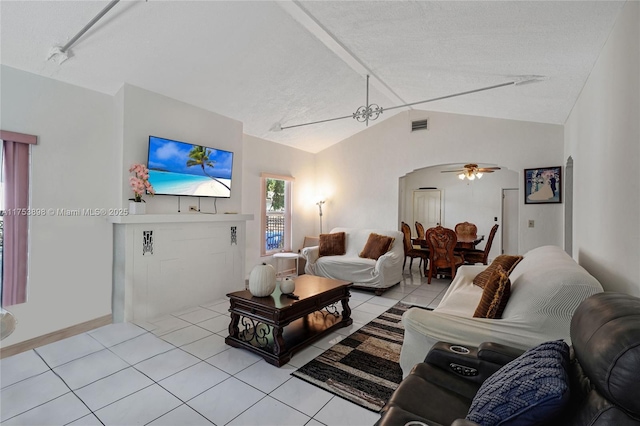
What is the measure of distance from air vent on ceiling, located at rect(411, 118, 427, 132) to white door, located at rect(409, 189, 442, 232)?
3032 millimetres

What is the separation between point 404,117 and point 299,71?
9.56ft

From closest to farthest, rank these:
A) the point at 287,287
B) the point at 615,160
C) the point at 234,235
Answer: the point at 615,160 < the point at 287,287 < the point at 234,235

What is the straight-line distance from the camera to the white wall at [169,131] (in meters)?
3.50

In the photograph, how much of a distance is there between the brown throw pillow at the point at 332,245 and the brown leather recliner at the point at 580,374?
380cm

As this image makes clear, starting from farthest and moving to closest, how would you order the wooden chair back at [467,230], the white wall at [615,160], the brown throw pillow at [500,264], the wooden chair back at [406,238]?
the wooden chair back at [467,230], the wooden chair back at [406,238], the brown throw pillow at [500,264], the white wall at [615,160]

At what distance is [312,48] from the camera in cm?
360

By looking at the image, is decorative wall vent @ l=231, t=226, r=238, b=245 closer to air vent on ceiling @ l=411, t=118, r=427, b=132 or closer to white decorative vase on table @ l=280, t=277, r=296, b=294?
A: white decorative vase on table @ l=280, t=277, r=296, b=294

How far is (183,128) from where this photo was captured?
4.07 meters

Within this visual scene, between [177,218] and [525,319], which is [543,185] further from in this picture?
[177,218]

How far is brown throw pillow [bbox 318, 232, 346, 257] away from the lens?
5.56 meters

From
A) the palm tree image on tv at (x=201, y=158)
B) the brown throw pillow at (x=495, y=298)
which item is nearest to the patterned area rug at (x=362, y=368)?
the brown throw pillow at (x=495, y=298)

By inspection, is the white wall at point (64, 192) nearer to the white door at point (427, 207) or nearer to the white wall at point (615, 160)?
the white wall at point (615, 160)

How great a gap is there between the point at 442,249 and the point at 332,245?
1876 millimetres

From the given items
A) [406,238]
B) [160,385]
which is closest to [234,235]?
[160,385]
